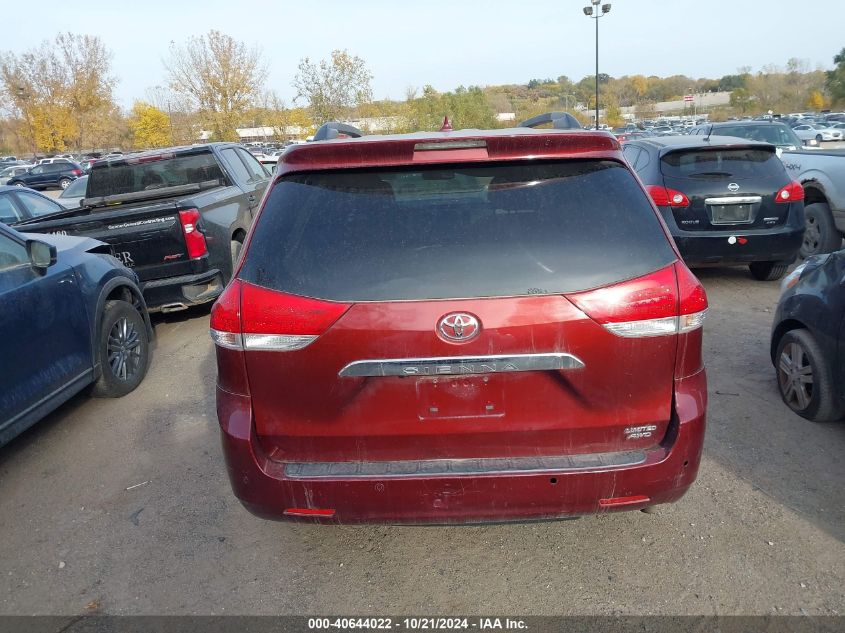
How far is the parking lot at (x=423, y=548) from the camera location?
2752 millimetres

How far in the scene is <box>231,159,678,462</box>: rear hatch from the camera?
2.31 metres

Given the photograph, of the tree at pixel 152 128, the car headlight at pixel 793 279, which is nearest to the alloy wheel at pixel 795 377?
the car headlight at pixel 793 279

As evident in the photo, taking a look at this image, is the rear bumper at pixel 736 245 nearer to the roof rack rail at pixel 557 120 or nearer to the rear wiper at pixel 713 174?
the rear wiper at pixel 713 174

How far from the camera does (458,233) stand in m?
2.37

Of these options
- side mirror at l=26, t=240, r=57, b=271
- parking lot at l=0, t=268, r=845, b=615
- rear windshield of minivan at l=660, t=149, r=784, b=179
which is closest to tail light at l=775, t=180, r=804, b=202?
rear windshield of minivan at l=660, t=149, r=784, b=179

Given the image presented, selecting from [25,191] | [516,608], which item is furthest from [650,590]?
[25,191]

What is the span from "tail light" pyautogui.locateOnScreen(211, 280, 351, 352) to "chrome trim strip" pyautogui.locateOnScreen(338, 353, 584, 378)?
202mm

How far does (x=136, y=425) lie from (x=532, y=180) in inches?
147

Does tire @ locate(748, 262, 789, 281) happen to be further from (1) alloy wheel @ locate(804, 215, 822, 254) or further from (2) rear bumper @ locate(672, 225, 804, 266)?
(1) alloy wheel @ locate(804, 215, 822, 254)

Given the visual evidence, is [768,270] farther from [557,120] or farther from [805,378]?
[557,120]

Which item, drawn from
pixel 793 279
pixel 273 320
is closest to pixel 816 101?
pixel 793 279

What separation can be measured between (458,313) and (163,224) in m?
5.19

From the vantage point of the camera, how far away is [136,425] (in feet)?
15.7

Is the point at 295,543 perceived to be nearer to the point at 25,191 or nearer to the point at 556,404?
the point at 556,404
